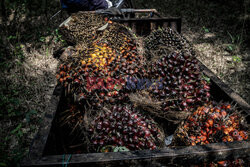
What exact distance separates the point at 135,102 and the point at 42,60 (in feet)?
9.60

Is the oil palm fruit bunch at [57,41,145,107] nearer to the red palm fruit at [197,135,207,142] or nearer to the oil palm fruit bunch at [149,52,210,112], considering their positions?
the oil palm fruit bunch at [149,52,210,112]

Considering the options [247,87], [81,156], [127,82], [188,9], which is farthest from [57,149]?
[188,9]

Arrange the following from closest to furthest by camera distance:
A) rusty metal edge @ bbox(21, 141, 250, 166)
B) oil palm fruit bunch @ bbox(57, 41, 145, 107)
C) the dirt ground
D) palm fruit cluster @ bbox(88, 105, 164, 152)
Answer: rusty metal edge @ bbox(21, 141, 250, 166) < palm fruit cluster @ bbox(88, 105, 164, 152) < oil palm fruit bunch @ bbox(57, 41, 145, 107) < the dirt ground

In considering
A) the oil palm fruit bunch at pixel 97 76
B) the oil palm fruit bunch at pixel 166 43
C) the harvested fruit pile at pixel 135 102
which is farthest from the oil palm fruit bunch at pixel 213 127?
the oil palm fruit bunch at pixel 166 43

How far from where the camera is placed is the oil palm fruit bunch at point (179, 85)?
69.9 inches

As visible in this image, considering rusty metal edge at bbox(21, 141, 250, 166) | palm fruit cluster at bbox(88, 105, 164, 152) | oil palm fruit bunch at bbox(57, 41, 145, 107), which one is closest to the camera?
rusty metal edge at bbox(21, 141, 250, 166)

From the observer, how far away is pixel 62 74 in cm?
179

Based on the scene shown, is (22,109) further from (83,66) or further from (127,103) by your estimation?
(127,103)

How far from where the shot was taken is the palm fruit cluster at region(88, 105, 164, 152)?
1.43 meters

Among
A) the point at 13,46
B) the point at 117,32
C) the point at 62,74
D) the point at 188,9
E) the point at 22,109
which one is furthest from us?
the point at 188,9

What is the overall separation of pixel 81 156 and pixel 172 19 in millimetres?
3012

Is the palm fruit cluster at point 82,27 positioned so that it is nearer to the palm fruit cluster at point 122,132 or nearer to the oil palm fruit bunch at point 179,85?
the oil palm fruit bunch at point 179,85

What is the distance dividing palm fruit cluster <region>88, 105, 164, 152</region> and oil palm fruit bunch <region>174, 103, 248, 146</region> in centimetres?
27

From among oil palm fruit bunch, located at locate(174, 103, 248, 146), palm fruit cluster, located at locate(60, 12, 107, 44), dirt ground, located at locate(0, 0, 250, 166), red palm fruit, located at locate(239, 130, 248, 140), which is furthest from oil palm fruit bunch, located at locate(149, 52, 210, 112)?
dirt ground, located at locate(0, 0, 250, 166)
